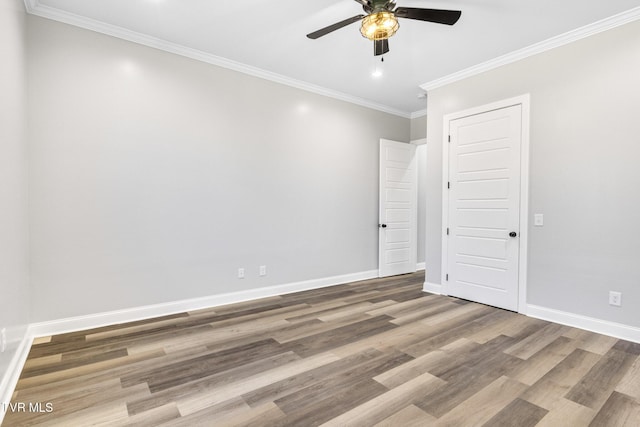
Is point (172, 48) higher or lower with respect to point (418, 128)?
higher

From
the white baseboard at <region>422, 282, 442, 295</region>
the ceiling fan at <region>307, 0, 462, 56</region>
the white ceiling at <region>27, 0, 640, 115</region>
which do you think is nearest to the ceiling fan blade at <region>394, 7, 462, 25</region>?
the ceiling fan at <region>307, 0, 462, 56</region>

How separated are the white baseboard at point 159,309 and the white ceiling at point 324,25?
277 cm

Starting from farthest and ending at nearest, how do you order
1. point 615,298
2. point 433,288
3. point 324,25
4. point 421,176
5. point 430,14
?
point 421,176, point 433,288, point 324,25, point 615,298, point 430,14

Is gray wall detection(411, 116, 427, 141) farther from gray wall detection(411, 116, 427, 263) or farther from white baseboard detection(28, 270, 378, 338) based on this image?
white baseboard detection(28, 270, 378, 338)

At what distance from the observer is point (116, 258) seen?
10.3 ft

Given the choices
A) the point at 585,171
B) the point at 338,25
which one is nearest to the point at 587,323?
the point at 585,171

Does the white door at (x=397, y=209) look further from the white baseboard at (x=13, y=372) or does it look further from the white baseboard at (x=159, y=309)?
the white baseboard at (x=13, y=372)

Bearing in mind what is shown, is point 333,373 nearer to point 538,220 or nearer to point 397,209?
point 538,220

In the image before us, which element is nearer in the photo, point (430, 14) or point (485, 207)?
point (430, 14)

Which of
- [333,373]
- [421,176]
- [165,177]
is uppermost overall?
[421,176]

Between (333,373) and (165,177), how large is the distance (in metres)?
2.60

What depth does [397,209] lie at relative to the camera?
5.55 m

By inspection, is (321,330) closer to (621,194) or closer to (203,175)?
(203,175)

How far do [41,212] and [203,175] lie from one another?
1.47 metres
